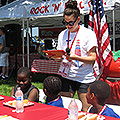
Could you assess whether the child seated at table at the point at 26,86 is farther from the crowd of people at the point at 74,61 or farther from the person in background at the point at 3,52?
the person in background at the point at 3,52

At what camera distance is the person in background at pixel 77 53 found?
7.22 feet

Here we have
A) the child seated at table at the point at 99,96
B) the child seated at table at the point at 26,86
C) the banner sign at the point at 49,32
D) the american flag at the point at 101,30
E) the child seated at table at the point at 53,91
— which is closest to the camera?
the child seated at table at the point at 99,96

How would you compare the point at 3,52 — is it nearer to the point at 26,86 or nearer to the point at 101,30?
the point at 101,30

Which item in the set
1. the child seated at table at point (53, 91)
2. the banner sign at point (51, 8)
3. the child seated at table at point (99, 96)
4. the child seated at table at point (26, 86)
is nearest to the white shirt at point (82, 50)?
the child seated at table at point (53, 91)

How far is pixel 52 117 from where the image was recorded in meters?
1.55

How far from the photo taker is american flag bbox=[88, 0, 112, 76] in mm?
3576

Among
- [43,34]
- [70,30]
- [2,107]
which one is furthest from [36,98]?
[43,34]

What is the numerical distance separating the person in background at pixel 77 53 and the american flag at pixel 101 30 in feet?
4.45

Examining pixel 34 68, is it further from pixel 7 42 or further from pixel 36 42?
pixel 36 42

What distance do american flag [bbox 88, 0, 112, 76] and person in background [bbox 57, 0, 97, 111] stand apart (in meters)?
1.35

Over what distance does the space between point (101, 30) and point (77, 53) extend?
1688 mm

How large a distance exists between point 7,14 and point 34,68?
6.62 feet

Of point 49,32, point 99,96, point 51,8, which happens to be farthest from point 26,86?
point 49,32

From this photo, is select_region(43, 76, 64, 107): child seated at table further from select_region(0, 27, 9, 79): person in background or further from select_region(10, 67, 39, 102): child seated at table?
select_region(0, 27, 9, 79): person in background
